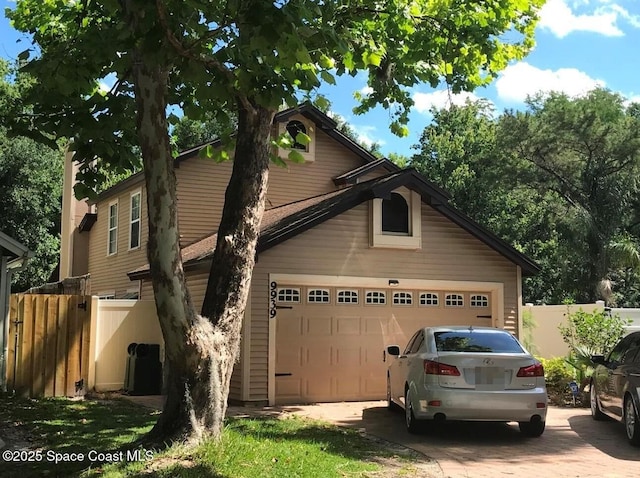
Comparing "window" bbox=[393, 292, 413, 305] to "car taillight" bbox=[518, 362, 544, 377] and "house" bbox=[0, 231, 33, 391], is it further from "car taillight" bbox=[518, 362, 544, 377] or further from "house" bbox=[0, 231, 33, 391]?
"house" bbox=[0, 231, 33, 391]

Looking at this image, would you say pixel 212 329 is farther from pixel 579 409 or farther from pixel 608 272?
pixel 608 272

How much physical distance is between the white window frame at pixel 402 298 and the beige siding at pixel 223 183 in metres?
4.34

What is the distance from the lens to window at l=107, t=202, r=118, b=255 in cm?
2055

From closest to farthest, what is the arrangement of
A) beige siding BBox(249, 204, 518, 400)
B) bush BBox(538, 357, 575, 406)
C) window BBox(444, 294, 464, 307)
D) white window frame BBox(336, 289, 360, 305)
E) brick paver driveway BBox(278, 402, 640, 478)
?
brick paver driveway BBox(278, 402, 640, 478) < beige siding BBox(249, 204, 518, 400) < bush BBox(538, 357, 575, 406) < white window frame BBox(336, 289, 360, 305) < window BBox(444, 294, 464, 307)

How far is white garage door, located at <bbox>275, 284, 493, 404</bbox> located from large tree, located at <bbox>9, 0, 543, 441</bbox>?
514 cm

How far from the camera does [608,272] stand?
31141 mm

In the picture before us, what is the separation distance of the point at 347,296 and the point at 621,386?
5838mm

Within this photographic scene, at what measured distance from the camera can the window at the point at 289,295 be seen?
13.2m

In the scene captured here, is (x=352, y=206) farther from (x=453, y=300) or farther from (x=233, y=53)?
(x=233, y=53)

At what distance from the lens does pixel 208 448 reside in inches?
272

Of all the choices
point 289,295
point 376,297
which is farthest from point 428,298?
point 289,295

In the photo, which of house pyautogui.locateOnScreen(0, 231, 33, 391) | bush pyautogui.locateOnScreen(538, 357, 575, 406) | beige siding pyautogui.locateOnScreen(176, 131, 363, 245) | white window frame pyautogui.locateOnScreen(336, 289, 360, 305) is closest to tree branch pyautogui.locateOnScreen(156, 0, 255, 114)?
white window frame pyautogui.locateOnScreen(336, 289, 360, 305)

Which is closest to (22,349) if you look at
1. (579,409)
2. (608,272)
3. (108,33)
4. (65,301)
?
(65,301)

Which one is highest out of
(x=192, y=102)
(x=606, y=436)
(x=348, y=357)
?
(x=192, y=102)
